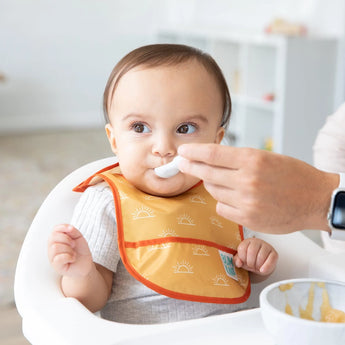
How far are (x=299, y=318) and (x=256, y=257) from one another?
0.38 metres

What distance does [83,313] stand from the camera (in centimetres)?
81

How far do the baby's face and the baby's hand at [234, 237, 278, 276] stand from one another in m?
0.16

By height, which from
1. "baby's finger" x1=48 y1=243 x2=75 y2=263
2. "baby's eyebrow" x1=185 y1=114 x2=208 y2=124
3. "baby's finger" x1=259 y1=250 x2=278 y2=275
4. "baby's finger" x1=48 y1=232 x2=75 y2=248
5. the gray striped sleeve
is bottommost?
"baby's finger" x1=259 y1=250 x2=278 y2=275

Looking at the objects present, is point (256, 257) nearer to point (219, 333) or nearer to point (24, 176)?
point (219, 333)

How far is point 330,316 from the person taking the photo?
28.8 inches

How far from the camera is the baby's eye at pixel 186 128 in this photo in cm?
99

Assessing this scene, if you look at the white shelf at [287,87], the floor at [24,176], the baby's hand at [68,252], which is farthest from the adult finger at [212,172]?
the white shelf at [287,87]

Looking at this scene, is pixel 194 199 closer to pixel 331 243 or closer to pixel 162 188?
pixel 162 188

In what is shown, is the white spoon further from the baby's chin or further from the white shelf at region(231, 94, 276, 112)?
the white shelf at region(231, 94, 276, 112)

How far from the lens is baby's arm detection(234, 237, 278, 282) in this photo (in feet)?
3.27

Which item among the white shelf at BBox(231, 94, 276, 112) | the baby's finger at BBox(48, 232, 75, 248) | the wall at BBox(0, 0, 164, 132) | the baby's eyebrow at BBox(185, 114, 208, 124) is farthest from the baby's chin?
the wall at BBox(0, 0, 164, 132)

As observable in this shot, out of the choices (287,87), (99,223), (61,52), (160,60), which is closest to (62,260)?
(99,223)

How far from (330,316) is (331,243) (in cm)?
61

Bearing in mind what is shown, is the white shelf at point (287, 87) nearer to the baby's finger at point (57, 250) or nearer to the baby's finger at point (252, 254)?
the baby's finger at point (252, 254)
